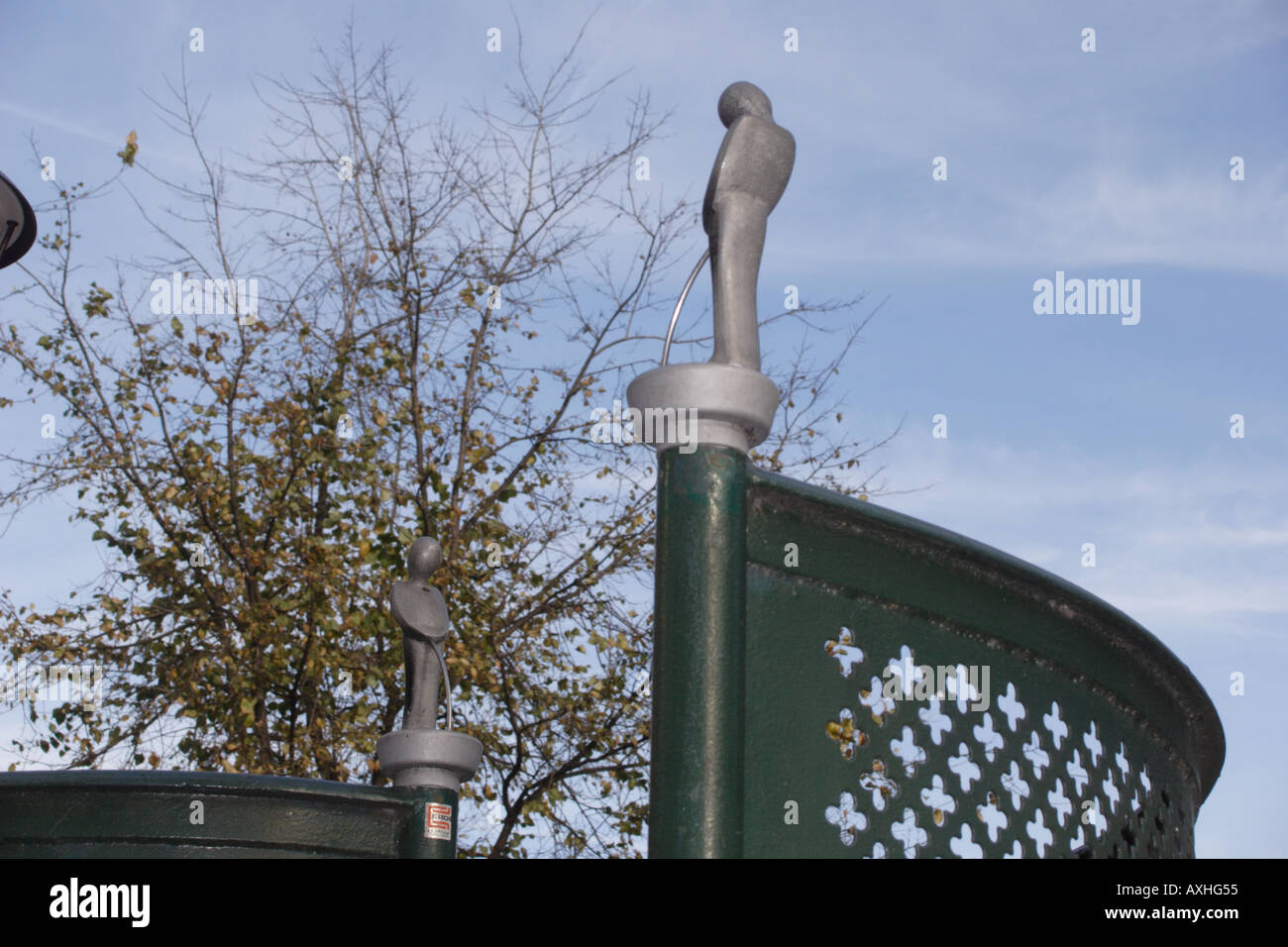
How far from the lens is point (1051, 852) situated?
2.15 meters

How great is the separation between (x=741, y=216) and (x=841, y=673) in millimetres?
684

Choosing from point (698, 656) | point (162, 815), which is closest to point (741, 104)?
point (698, 656)

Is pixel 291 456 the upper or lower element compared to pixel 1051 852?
upper

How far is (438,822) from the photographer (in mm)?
5367

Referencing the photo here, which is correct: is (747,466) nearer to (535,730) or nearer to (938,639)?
(938,639)

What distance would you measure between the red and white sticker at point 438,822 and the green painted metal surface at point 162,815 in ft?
1.34

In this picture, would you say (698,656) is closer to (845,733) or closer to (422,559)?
(845,733)

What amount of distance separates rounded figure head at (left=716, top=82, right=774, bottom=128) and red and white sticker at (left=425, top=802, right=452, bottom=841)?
391cm

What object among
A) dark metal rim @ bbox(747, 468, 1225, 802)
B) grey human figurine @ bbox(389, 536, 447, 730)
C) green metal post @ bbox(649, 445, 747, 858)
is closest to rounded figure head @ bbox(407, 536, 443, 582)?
grey human figurine @ bbox(389, 536, 447, 730)

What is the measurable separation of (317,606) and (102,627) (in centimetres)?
206

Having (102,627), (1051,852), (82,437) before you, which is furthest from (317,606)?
(1051,852)

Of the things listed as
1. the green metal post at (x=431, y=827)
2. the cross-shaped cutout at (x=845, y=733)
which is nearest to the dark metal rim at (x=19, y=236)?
the green metal post at (x=431, y=827)

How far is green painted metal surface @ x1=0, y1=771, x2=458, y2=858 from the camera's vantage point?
15.2 ft

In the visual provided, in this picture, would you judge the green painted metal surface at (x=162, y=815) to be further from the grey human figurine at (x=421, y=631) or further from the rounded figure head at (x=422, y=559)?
the rounded figure head at (x=422, y=559)
